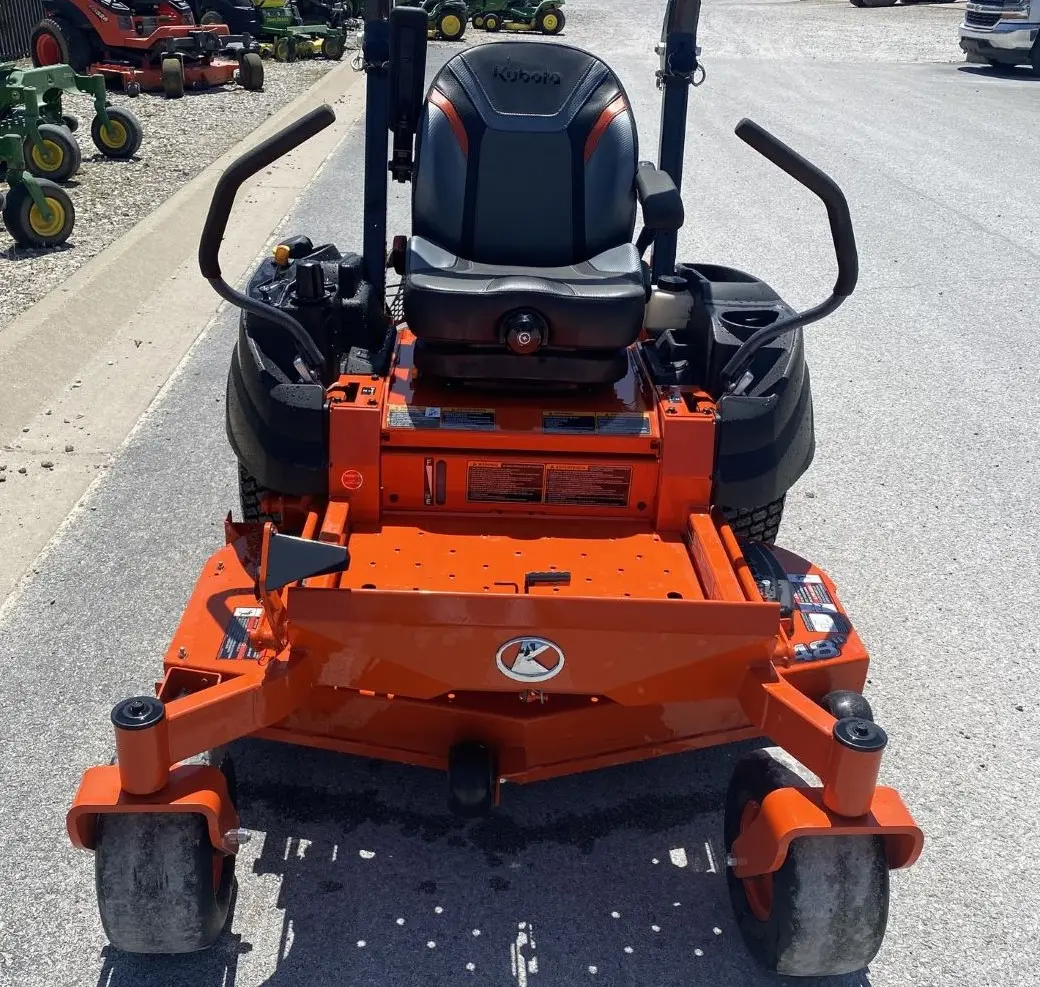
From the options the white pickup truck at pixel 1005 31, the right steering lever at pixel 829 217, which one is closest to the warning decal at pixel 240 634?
the right steering lever at pixel 829 217

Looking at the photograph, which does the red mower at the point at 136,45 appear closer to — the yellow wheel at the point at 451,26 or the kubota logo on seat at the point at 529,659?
the yellow wheel at the point at 451,26

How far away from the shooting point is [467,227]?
3494 millimetres

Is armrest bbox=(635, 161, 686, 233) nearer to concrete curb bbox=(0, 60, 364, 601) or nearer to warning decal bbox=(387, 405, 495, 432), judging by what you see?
warning decal bbox=(387, 405, 495, 432)

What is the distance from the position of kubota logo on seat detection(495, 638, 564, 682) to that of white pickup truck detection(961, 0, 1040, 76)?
18409 millimetres

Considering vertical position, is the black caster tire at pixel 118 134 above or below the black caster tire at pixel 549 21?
below

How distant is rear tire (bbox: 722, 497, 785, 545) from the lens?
3.41 metres

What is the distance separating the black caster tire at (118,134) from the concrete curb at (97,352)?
130 cm

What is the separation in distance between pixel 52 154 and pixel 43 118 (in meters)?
0.40

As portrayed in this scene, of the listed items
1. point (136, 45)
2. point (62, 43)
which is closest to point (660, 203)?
point (136, 45)

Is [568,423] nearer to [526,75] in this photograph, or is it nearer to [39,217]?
[526,75]

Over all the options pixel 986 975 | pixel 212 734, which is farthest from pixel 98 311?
pixel 986 975

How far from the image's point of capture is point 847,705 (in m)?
2.76

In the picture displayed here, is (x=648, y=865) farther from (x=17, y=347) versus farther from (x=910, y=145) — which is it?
(x=910, y=145)

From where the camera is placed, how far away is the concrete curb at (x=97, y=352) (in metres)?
4.39
